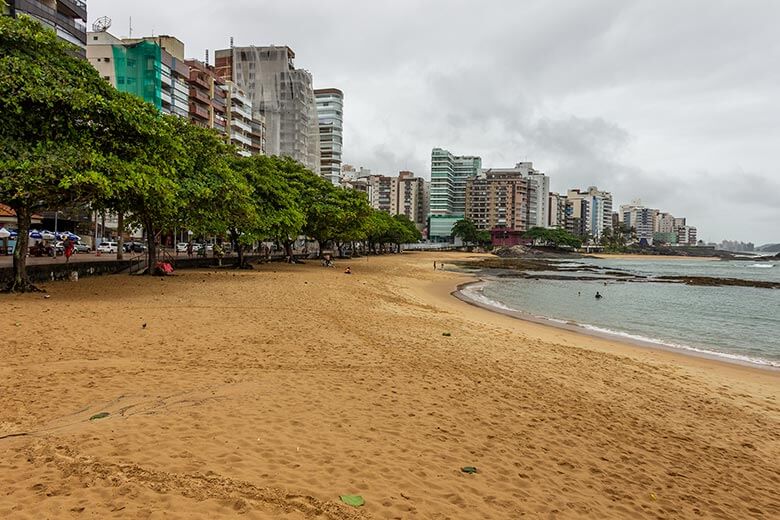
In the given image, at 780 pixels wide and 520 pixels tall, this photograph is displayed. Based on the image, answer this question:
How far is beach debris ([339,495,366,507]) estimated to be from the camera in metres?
4.56

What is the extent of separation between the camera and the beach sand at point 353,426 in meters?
4.65

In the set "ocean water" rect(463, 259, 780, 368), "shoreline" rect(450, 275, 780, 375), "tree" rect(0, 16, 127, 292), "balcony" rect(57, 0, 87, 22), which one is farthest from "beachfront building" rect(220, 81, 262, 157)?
"shoreline" rect(450, 275, 780, 375)

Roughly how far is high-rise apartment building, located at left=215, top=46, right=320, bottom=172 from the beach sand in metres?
96.9

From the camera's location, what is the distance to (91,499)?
4.16 metres

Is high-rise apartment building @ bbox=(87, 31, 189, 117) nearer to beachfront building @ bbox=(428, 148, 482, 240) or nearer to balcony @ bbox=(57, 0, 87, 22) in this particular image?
balcony @ bbox=(57, 0, 87, 22)

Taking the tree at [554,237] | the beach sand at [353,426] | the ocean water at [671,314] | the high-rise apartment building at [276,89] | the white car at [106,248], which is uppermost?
the high-rise apartment building at [276,89]

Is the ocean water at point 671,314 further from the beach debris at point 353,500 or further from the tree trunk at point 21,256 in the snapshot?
the tree trunk at point 21,256

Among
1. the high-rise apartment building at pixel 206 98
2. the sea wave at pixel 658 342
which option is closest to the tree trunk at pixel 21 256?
the sea wave at pixel 658 342

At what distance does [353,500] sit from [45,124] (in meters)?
17.0

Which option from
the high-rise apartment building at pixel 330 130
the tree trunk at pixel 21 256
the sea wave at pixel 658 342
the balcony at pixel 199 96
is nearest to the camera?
the sea wave at pixel 658 342

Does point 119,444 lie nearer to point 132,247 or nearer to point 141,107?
point 141,107

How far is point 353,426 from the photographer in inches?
259

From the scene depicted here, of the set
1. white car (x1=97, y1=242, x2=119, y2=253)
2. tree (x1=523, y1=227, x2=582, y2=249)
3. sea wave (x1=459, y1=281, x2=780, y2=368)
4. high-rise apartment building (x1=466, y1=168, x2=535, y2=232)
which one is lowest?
sea wave (x1=459, y1=281, x2=780, y2=368)

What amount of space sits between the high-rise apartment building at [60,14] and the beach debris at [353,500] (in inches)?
2015
